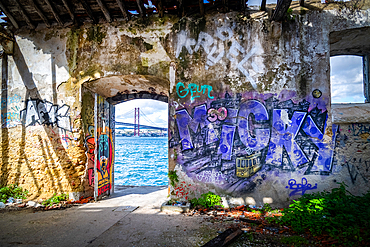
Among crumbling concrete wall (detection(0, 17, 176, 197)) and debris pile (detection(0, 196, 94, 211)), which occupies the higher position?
crumbling concrete wall (detection(0, 17, 176, 197))

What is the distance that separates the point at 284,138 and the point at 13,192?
22.6 ft

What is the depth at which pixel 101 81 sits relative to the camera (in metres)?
5.58

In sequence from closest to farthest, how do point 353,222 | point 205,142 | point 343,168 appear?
point 353,222, point 343,168, point 205,142

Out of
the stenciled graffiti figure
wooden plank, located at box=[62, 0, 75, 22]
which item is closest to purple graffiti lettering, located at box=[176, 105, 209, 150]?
Result: the stenciled graffiti figure

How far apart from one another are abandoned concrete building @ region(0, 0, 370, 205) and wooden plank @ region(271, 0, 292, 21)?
0.12ft

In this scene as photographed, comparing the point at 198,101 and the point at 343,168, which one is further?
the point at 198,101

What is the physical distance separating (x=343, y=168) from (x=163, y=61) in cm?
473

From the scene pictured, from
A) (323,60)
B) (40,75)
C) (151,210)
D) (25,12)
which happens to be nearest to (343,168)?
(323,60)

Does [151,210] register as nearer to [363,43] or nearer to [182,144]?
[182,144]

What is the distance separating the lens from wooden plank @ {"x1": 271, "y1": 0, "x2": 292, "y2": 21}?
4137 mm

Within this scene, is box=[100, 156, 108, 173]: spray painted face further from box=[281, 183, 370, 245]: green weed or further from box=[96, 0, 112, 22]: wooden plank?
box=[281, 183, 370, 245]: green weed

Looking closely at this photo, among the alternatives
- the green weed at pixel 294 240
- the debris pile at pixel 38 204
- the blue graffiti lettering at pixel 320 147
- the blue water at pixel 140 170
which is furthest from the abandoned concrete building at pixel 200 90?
the blue water at pixel 140 170

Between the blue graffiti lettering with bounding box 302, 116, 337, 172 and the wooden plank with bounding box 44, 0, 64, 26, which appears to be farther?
the wooden plank with bounding box 44, 0, 64, 26

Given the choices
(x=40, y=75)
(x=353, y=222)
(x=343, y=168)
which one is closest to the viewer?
(x=353, y=222)
